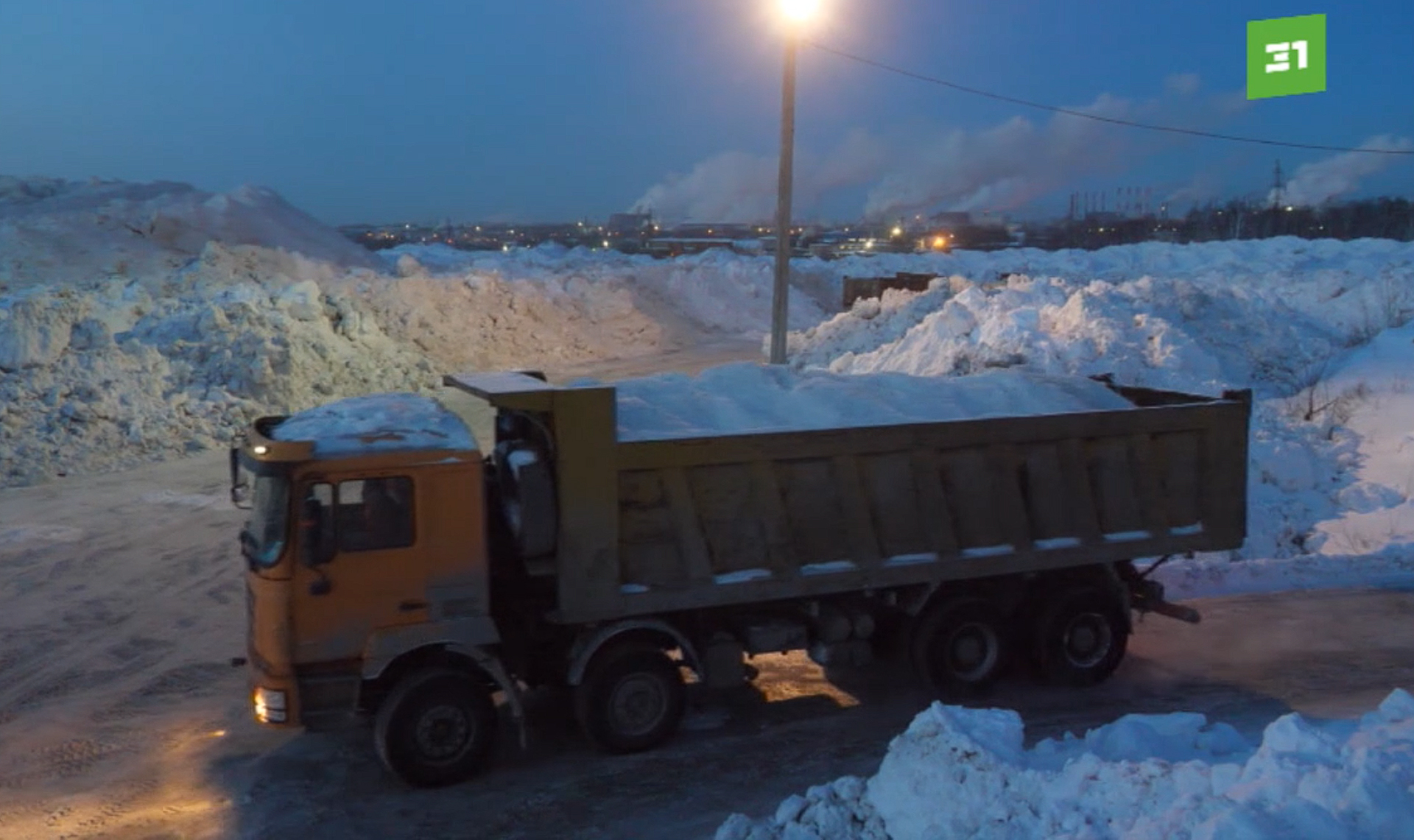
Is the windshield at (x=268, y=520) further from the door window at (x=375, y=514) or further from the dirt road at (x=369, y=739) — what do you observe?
the dirt road at (x=369, y=739)

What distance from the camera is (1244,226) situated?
77500 mm

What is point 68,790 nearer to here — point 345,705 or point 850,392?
point 345,705

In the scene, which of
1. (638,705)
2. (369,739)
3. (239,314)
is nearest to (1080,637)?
(638,705)

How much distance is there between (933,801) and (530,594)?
10.2 feet

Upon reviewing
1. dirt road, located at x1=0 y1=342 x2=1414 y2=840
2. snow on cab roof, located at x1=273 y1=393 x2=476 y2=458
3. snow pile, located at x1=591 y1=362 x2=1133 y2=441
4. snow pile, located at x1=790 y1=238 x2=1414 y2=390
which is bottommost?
dirt road, located at x1=0 y1=342 x2=1414 y2=840

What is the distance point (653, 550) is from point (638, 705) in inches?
42.6

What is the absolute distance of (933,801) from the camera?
5664 mm

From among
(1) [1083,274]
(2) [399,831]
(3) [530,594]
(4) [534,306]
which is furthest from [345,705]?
(1) [1083,274]

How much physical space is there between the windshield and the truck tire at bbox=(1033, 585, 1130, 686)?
5499 millimetres

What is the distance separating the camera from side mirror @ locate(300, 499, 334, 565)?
22.7 feet

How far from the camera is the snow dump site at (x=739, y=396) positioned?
5.61 m

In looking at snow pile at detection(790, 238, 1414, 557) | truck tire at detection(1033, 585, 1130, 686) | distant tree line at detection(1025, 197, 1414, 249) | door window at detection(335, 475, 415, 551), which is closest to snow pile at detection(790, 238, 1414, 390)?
snow pile at detection(790, 238, 1414, 557)

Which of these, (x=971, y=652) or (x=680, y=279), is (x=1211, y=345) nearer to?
(x=971, y=652)

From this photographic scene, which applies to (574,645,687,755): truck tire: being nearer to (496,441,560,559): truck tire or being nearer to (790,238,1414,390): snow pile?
(496,441,560,559): truck tire
